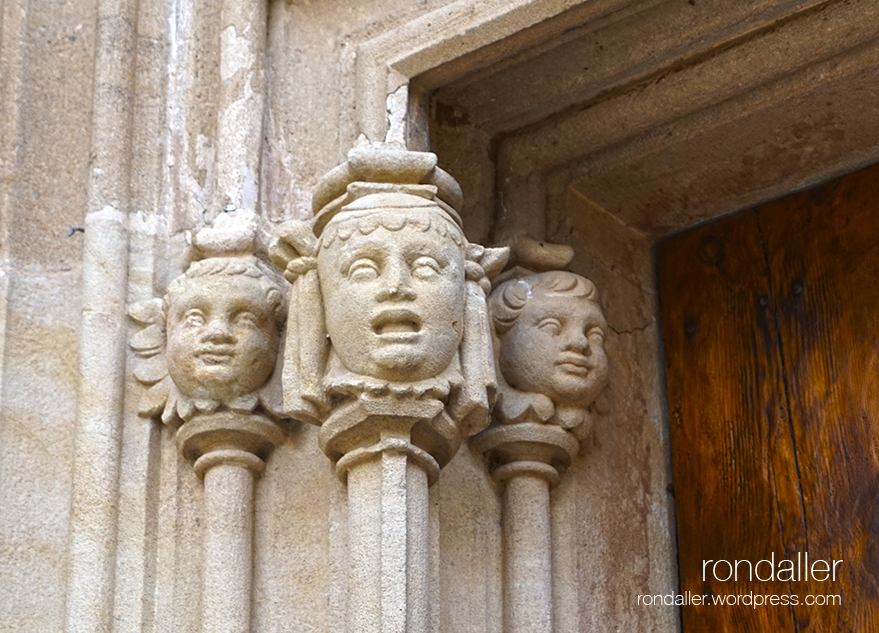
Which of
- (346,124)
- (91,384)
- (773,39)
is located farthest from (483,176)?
(91,384)

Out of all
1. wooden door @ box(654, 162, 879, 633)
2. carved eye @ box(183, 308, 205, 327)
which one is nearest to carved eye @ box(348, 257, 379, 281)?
carved eye @ box(183, 308, 205, 327)

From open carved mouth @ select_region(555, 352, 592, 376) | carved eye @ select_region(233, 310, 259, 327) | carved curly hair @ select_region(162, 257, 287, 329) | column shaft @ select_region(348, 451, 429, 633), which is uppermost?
carved curly hair @ select_region(162, 257, 287, 329)

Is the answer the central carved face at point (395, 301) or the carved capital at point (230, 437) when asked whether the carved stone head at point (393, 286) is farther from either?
the carved capital at point (230, 437)

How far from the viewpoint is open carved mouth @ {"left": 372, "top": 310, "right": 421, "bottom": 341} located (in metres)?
2.63

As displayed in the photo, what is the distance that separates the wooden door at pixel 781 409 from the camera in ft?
9.48

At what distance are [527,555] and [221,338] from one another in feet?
1.82

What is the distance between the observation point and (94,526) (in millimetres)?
2803

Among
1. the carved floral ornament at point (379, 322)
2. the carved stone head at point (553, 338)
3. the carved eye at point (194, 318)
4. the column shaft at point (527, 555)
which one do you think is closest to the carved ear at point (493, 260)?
the carved floral ornament at point (379, 322)

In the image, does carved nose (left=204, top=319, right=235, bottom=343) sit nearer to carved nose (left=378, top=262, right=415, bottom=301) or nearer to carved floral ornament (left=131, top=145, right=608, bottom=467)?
carved floral ornament (left=131, top=145, right=608, bottom=467)

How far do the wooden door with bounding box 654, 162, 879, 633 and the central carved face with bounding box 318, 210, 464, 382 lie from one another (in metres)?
0.59

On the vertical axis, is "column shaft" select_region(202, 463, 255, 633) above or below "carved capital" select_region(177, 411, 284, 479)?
below

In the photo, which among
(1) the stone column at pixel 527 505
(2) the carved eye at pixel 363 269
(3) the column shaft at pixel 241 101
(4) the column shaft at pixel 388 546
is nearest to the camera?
(4) the column shaft at pixel 388 546

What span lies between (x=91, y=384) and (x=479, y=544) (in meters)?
0.64

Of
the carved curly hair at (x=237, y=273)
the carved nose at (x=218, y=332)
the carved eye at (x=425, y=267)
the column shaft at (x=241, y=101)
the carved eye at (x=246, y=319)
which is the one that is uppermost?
the column shaft at (x=241, y=101)
